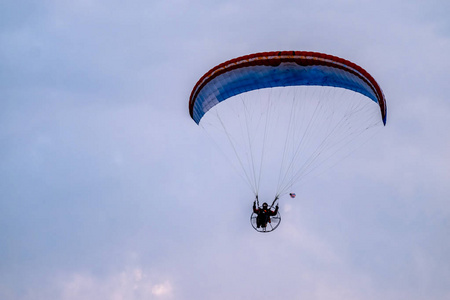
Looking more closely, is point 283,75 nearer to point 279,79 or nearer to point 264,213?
point 279,79

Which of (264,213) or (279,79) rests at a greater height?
(279,79)

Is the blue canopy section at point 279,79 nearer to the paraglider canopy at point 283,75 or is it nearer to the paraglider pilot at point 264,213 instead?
the paraglider canopy at point 283,75

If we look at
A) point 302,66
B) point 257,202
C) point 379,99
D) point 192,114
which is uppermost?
point 192,114

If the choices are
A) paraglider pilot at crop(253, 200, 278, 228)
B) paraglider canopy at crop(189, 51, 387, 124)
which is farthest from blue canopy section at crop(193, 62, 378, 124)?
paraglider pilot at crop(253, 200, 278, 228)

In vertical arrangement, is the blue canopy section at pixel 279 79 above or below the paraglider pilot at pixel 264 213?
above

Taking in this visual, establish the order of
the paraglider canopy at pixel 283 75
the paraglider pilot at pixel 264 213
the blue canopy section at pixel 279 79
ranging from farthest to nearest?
the paraglider pilot at pixel 264 213 → the blue canopy section at pixel 279 79 → the paraglider canopy at pixel 283 75

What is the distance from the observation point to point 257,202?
77.5ft

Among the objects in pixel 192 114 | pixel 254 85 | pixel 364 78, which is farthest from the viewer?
pixel 192 114

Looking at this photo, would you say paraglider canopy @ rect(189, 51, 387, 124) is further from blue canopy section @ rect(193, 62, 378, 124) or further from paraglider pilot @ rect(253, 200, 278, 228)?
paraglider pilot @ rect(253, 200, 278, 228)

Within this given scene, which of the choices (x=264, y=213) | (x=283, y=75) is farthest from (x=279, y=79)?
(x=264, y=213)

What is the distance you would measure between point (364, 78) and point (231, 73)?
A: 602 cm

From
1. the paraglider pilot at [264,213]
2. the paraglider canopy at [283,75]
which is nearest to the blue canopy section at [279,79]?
the paraglider canopy at [283,75]

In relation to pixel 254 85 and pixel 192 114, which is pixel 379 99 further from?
pixel 192 114

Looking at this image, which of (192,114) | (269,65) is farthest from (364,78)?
(192,114)
